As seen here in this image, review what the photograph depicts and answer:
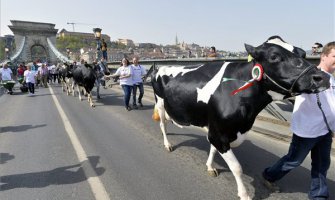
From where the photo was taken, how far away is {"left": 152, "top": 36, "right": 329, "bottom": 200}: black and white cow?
2951 millimetres

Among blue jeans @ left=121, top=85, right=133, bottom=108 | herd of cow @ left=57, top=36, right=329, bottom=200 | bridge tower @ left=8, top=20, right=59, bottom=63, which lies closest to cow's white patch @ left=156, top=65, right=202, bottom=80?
herd of cow @ left=57, top=36, right=329, bottom=200

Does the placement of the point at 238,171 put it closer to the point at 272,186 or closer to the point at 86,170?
the point at 272,186

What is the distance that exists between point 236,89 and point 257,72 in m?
0.39

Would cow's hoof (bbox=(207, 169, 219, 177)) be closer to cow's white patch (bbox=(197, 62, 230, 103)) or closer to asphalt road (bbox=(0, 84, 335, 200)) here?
asphalt road (bbox=(0, 84, 335, 200))

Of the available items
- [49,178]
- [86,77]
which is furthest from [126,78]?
[49,178]

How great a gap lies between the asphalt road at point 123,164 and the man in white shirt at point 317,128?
510mm

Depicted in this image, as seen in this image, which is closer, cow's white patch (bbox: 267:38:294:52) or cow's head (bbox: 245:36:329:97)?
cow's head (bbox: 245:36:329:97)

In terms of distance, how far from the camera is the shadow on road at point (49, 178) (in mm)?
4402

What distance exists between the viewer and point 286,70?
2.97 meters

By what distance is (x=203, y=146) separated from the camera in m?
5.86

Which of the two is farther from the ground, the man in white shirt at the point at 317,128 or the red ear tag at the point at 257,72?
the red ear tag at the point at 257,72

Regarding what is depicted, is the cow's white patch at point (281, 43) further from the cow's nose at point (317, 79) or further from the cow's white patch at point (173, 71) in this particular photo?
the cow's white patch at point (173, 71)

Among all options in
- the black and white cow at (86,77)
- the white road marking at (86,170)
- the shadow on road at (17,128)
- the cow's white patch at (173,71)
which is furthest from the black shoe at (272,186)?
the black and white cow at (86,77)

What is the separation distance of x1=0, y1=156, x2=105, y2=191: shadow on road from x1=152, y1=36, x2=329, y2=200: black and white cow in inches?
70.2
